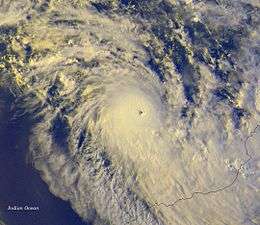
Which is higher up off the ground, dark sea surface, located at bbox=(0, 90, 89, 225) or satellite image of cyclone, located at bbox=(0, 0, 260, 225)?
satellite image of cyclone, located at bbox=(0, 0, 260, 225)

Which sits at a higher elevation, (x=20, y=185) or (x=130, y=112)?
(x=130, y=112)

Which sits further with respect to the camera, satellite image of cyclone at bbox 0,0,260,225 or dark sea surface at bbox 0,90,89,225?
dark sea surface at bbox 0,90,89,225

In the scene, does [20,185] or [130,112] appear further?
[20,185]

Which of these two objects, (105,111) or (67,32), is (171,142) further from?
(67,32)

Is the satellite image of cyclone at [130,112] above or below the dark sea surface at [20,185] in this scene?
above

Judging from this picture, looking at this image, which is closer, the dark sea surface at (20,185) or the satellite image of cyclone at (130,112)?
the satellite image of cyclone at (130,112)
